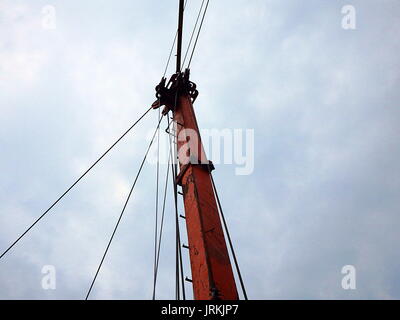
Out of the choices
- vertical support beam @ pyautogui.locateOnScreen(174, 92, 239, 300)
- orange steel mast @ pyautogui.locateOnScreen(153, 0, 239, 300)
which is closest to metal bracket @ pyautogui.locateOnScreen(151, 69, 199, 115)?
orange steel mast @ pyautogui.locateOnScreen(153, 0, 239, 300)

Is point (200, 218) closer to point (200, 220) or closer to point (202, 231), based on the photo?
point (200, 220)

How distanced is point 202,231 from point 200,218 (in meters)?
0.19

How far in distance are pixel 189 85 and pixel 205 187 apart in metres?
2.92

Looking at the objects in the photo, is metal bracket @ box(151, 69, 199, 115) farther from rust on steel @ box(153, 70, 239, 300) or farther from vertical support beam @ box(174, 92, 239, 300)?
vertical support beam @ box(174, 92, 239, 300)

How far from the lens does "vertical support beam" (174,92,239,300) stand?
2.81 metres

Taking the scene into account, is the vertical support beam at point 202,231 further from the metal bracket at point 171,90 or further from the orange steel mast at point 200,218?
the metal bracket at point 171,90

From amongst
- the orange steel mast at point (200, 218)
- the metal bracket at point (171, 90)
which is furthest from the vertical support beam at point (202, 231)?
the metal bracket at point (171, 90)

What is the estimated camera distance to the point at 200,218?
3.31 m

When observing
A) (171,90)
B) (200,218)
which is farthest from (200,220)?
(171,90)
